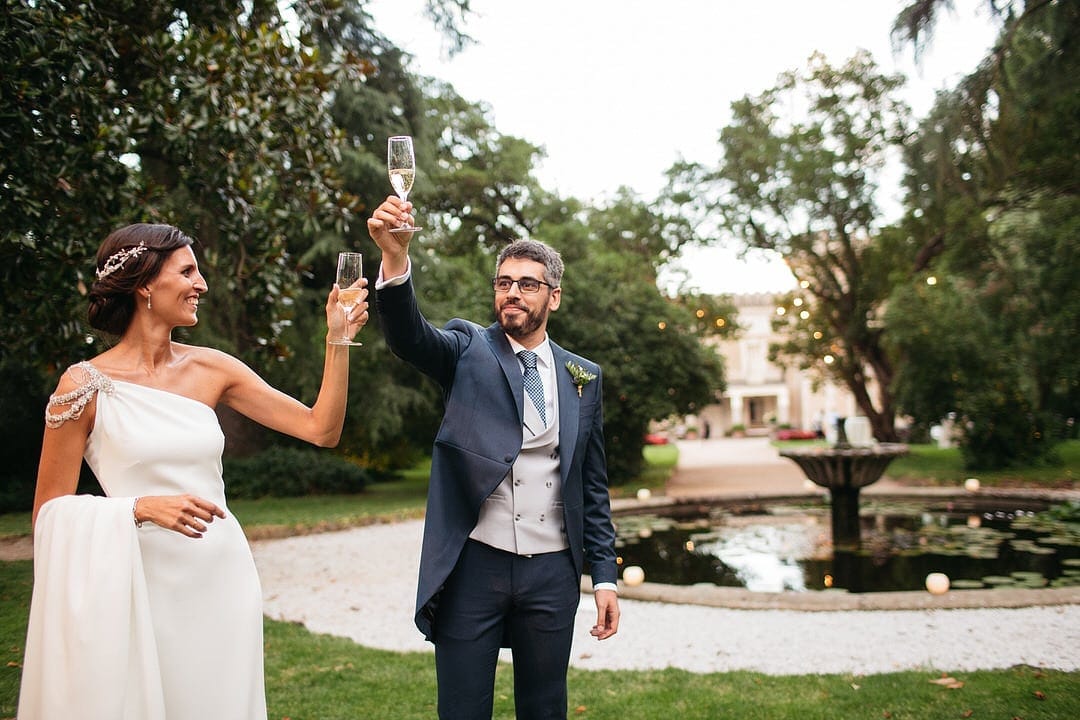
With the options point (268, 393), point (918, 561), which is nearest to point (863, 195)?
point (918, 561)

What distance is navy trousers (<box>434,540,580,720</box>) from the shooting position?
8.41 feet

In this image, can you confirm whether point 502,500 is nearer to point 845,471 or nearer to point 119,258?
point 119,258

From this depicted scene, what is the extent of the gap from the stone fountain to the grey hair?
7.40 metres

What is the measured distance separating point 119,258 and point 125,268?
34 millimetres

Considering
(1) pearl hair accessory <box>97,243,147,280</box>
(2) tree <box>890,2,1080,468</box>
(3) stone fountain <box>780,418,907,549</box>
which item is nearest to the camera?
(1) pearl hair accessory <box>97,243,147,280</box>

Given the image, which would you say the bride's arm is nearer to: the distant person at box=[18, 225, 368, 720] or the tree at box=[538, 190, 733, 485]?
the distant person at box=[18, 225, 368, 720]

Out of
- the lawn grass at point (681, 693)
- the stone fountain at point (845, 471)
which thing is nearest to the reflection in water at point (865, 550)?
the stone fountain at point (845, 471)

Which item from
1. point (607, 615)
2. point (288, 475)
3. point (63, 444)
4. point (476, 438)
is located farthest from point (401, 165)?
point (288, 475)

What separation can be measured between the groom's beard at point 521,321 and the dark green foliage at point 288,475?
49.4 ft

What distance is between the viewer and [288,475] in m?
17.0

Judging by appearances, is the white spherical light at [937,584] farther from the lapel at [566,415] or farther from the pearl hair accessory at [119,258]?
the pearl hair accessory at [119,258]

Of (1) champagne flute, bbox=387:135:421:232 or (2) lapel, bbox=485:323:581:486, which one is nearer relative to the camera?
(1) champagne flute, bbox=387:135:421:232

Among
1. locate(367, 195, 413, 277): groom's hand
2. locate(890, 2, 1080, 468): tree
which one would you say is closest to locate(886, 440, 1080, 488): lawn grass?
locate(890, 2, 1080, 468): tree

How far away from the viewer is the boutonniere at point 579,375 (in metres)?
2.89
